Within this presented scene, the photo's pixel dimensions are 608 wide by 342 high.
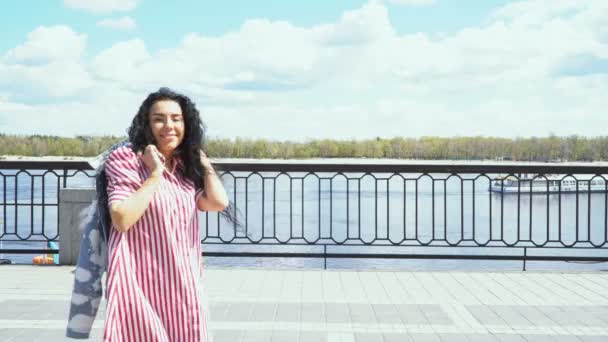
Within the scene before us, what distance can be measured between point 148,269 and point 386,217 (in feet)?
48.0

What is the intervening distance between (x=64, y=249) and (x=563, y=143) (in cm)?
5987

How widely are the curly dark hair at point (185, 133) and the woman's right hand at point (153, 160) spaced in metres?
0.08

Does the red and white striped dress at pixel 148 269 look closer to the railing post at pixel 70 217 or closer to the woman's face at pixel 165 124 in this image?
the woman's face at pixel 165 124

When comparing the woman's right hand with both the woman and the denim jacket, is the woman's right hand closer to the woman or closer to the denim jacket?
the woman

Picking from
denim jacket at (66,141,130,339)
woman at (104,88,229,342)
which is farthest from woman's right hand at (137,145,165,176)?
denim jacket at (66,141,130,339)

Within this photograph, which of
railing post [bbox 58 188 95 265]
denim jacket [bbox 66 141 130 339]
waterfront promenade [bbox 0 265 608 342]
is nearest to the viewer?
denim jacket [bbox 66 141 130 339]

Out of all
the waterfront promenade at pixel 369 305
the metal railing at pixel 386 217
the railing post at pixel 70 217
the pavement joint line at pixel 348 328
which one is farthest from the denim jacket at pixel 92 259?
the railing post at pixel 70 217

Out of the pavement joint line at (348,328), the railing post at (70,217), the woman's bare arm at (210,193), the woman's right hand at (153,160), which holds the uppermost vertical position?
the woman's right hand at (153,160)

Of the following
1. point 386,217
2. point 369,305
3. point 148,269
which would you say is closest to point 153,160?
point 148,269

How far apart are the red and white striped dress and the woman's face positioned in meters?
0.11

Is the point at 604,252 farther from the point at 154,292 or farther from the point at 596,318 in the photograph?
the point at 154,292

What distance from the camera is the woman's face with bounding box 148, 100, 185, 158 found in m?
2.50

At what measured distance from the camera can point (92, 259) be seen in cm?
252

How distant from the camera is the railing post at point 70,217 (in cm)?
739
